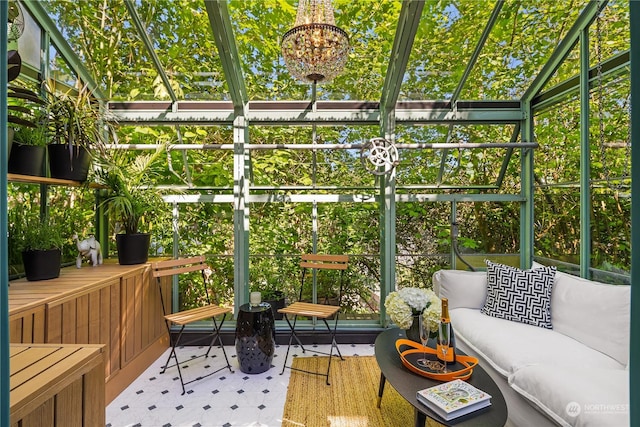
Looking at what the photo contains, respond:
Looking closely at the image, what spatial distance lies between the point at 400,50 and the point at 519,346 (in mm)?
2660

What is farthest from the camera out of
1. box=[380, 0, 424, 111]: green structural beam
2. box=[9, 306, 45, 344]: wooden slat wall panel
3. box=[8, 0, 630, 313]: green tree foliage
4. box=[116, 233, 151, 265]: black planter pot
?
box=[116, 233, 151, 265]: black planter pot

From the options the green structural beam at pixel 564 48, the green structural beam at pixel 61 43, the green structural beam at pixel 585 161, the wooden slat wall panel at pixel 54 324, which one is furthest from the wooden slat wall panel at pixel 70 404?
the green structural beam at pixel 564 48

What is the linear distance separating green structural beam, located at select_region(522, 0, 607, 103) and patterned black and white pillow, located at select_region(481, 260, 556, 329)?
1.92 metres

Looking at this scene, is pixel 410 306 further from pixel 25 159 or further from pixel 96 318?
pixel 25 159

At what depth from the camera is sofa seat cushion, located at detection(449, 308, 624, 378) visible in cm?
214

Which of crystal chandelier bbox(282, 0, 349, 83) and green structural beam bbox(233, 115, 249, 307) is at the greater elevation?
crystal chandelier bbox(282, 0, 349, 83)

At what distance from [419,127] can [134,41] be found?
10.1ft

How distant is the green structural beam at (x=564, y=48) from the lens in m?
2.74

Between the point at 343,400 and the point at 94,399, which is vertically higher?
the point at 94,399

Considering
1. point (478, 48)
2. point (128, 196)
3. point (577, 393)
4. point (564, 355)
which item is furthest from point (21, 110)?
point (564, 355)

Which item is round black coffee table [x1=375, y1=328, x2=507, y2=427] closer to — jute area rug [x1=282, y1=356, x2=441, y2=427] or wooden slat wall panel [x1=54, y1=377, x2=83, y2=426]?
jute area rug [x1=282, y1=356, x2=441, y2=427]

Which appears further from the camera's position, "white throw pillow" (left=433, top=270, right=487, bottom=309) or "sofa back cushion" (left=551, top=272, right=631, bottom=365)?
"white throw pillow" (left=433, top=270, right=487, bottom=309)

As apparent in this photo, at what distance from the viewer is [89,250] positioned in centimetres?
306

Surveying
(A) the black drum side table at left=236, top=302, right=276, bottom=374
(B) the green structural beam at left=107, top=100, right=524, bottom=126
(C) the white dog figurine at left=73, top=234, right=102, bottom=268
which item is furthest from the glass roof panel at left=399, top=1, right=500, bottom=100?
(C) the white dog figurine at left=73, top=234, right=102, bottom=268
